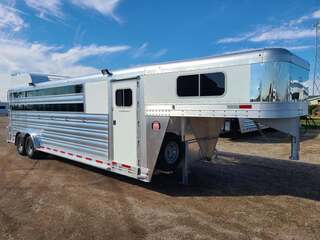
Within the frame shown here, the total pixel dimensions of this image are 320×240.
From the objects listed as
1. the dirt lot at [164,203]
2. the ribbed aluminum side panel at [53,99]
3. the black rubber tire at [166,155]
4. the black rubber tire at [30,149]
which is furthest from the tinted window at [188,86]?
the black rubber tire at [30,149]

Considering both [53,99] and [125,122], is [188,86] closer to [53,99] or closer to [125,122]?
[125,122]

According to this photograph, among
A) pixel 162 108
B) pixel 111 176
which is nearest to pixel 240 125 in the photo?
pixel 111 176

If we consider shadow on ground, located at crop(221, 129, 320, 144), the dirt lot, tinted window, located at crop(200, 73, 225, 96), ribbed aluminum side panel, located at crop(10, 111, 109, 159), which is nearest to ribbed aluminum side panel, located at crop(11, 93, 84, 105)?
ribbed aluminum side panel, located at crop(10, 111, 109, 159)

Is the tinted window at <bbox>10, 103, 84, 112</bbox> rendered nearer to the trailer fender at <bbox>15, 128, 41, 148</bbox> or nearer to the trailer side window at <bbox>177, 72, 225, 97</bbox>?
the trailer fender at <bbox>15, 128, 41, 148</bbox>

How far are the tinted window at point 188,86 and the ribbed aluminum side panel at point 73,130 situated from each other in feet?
7.13

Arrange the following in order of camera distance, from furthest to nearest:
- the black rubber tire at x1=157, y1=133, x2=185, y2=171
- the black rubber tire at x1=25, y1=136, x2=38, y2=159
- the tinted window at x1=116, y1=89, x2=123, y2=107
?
the black rubber tire at x1=25, y1=136, x2=38, y2=159 < the tinted window at x1=116, y1=89, x2=123, y2=107 < the black rubber tire at x1=157, y1=133, x2=185, y2=171

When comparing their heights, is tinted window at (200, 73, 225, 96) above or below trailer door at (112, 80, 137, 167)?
above

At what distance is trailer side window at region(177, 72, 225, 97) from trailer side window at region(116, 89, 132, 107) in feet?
4.34

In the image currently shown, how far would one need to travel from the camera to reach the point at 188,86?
5703 millimetres

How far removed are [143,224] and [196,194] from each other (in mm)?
1815

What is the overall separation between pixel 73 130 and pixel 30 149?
3.17 m

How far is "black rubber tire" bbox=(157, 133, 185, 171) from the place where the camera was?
6.43m

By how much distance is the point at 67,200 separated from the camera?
620 cm

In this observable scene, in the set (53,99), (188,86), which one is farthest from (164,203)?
(53,99)
